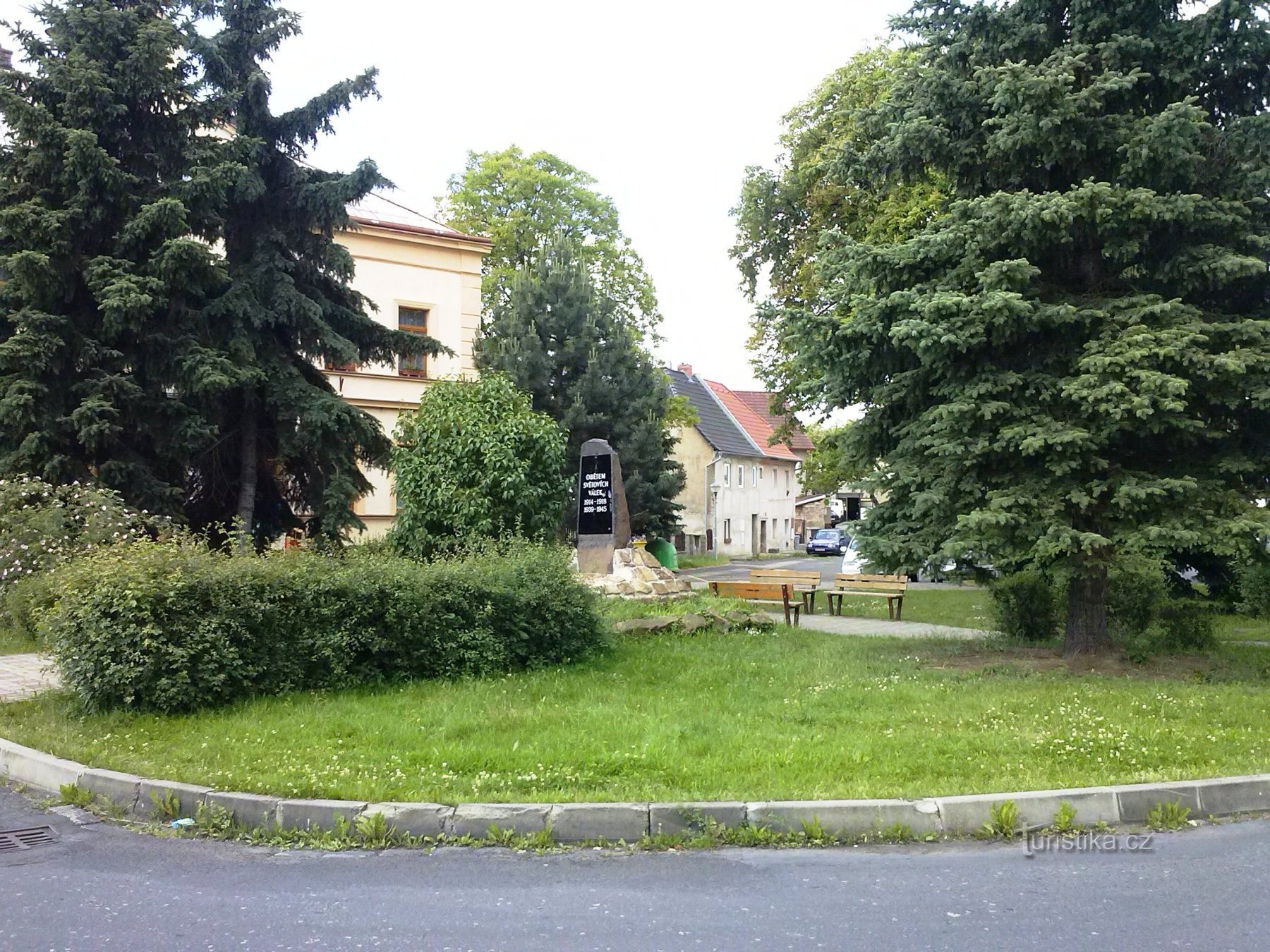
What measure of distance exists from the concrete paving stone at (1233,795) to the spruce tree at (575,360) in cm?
2547

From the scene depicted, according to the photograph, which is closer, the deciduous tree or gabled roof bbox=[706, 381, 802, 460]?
the deciduous tree

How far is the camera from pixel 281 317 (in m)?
19.0

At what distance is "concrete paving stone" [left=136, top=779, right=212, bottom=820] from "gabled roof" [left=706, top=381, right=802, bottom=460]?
195 feet

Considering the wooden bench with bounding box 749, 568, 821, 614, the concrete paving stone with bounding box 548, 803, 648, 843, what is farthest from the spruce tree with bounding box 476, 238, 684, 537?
the concrete paving stone with bounding box 548, 803, 648, 843

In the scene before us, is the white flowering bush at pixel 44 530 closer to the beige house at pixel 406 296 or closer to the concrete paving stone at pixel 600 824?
the concrete paving stone at pixel 600 824

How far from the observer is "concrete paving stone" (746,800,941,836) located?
634 centimetres

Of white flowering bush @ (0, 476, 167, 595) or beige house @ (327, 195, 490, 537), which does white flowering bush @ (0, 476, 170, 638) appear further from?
beige house @ (327, 195, 490, 537)

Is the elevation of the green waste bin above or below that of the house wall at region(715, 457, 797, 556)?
below

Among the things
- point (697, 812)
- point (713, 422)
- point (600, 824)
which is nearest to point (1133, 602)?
point (697, 812)

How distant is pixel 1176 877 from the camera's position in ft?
18.5

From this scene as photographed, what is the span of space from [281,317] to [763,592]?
9.78 m

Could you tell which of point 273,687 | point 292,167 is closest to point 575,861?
point 273,687

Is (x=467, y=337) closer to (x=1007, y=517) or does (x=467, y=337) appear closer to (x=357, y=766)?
(x=1007, y=517)

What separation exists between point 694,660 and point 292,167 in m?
13.1
